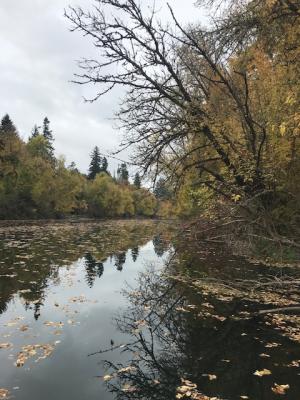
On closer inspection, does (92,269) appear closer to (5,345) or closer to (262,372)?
(5,345)

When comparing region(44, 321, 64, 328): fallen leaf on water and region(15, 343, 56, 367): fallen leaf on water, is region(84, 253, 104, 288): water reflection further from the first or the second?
region(15, 343, 56, 367): fallen leaf on water

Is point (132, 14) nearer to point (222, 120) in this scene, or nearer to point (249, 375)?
point (222, 120)

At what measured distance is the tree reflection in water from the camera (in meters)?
6.38

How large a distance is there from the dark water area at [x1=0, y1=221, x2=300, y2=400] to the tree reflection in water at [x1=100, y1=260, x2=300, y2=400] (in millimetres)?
19

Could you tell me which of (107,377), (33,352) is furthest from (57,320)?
(107,377)

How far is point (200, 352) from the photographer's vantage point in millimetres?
7883

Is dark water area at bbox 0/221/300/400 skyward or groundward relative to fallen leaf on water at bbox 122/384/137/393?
skyward

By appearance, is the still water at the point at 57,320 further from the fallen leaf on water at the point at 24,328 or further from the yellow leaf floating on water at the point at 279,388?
the yellow leaf floating on water at the point at 279,388

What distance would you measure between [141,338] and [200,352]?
1421mm

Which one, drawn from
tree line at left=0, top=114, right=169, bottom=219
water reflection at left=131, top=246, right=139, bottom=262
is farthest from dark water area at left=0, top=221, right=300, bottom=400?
tree line at left=0, top=114, right=169, bottom=219

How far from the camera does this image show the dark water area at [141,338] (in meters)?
6.43

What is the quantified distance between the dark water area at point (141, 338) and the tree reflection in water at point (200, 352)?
0.02m

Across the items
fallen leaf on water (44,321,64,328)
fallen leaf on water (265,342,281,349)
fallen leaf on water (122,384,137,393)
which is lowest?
fallen leaf on water (122,384,137,393)

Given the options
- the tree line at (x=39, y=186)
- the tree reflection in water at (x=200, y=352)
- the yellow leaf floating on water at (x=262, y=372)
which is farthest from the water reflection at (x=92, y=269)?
the tree line at (x=39, y=186)
